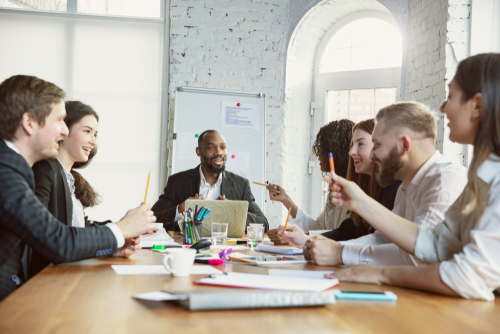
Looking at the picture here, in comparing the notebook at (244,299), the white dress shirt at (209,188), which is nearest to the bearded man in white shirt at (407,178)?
the notebook at (244,299)

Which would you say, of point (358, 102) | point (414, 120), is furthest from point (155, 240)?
point (358, 102)

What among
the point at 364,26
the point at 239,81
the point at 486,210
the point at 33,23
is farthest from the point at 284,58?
the point at 486,210

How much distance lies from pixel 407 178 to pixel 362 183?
2.04ft

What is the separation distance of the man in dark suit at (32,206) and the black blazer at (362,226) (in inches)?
42.1

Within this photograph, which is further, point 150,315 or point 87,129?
point 87,129

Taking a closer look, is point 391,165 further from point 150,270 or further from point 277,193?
point 277,193

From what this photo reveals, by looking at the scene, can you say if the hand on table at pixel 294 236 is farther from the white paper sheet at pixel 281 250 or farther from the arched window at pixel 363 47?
the arched window at pixel 363 47

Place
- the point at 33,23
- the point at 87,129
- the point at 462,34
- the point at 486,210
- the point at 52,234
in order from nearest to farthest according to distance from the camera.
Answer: the point at 486,210, the point at 52,234, the point at 87,129, the point at 462,34, the point at 33,23

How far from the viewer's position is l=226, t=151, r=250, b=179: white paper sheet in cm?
446

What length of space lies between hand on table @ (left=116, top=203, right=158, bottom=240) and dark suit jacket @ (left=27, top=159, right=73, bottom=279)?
32 cm

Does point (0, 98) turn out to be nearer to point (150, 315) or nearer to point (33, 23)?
point (150, 315)

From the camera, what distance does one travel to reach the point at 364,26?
477cm

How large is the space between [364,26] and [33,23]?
10.9ft

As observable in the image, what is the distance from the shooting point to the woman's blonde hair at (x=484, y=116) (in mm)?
1103
